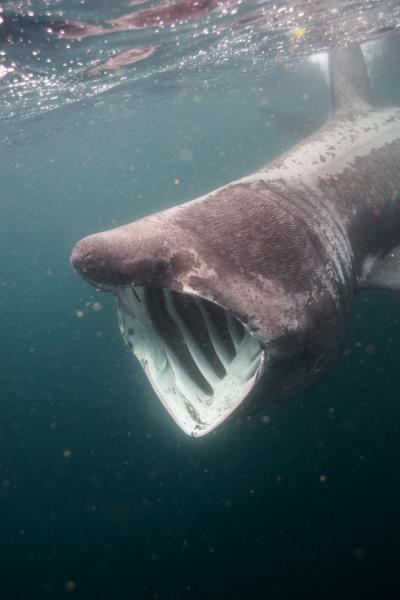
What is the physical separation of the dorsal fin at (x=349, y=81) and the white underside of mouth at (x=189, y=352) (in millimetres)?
6079

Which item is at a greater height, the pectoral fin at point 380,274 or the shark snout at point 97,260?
the shark snout at point 97,260

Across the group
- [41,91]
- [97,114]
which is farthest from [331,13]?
[97,114]

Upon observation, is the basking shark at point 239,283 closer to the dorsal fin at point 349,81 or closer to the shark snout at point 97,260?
the shark snout at point 97,260

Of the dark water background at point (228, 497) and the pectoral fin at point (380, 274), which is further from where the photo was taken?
the dark water background at point (228, 497)

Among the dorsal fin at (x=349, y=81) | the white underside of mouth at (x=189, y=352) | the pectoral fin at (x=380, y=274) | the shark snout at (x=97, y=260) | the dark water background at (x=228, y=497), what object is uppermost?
the shark snout at (x=97, y=260)

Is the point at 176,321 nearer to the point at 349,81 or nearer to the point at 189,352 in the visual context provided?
the point at 189,352

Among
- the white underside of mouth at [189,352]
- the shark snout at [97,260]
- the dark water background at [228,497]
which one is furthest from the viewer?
the dark water background at [228,497]

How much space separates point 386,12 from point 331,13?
2.53m

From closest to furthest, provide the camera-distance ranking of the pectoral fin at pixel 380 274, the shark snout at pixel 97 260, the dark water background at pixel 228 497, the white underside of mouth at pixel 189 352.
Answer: the shark snout at pixel 97 260
the white underside of mouth at pixel 189 352
the pectoral fin at pixel 380 274
the dark water background at pixel 228 497

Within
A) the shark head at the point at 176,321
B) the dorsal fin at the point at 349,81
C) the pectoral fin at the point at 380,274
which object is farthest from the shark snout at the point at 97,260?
the dorsal fin at the point at 349,81

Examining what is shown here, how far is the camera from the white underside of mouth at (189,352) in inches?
112

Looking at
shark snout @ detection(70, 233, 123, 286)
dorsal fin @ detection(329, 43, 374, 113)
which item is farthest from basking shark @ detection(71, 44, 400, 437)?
dorsal fin @ detection(329, 43, 374, 113)

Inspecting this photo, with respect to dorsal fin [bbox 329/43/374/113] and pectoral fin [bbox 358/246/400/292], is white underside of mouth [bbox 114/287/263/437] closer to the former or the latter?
pectoral fin [bbox 358/246/400/292]

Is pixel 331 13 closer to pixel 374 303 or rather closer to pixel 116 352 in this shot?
pixel 374 303
